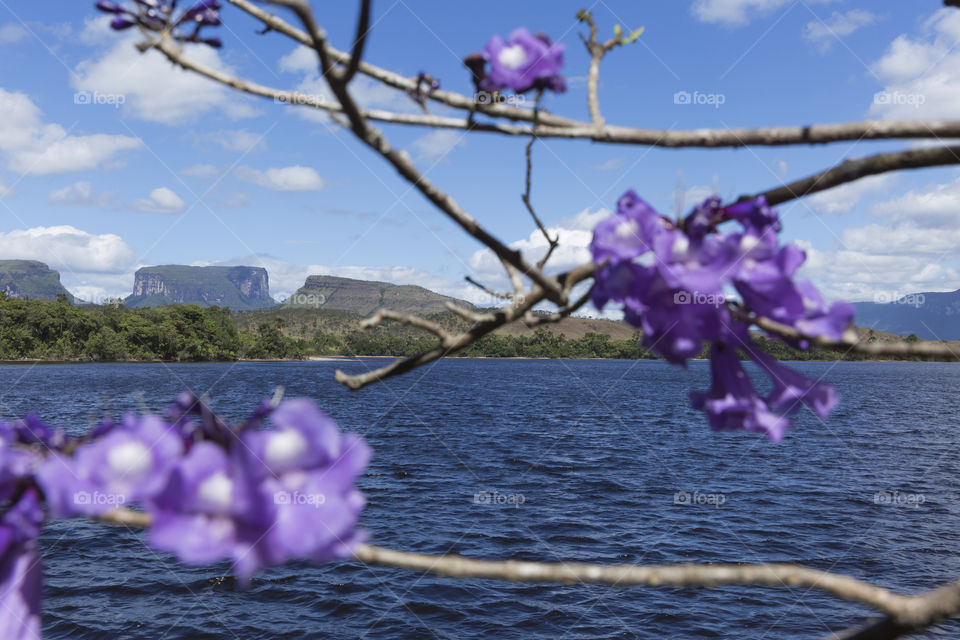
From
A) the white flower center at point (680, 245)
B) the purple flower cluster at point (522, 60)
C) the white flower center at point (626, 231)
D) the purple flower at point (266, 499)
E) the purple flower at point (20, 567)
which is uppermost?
the purple flower cluster at point (522, 60)

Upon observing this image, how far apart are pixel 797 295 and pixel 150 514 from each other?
1047mm

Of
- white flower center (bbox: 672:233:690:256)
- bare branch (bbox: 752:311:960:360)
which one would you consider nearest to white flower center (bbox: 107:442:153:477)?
white flower center (bbox: 672:233:690:256)

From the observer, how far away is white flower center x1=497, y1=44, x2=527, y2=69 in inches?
60.4

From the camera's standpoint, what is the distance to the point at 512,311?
4.90 ft

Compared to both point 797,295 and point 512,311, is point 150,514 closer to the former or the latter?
point 512,311

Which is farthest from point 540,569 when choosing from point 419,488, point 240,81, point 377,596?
point 419,488

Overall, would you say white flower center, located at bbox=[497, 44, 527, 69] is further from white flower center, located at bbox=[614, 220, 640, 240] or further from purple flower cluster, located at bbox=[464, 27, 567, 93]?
white flower center, located at bbox=[614, 220, 640, 240]

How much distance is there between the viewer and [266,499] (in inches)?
29.5

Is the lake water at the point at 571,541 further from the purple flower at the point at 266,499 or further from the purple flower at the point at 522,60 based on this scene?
the purple flower at the point at 266,499

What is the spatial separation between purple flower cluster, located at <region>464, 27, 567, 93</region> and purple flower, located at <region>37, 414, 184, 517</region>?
1.10 meters

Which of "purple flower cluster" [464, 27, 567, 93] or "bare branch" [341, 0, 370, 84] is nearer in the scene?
"bare branch" [341, 0, 370, 84]

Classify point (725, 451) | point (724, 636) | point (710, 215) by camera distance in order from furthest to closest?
point (725, 451), point (724, 636), point (710, 215)

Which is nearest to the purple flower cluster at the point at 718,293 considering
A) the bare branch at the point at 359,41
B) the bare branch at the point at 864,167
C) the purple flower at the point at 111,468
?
the bare branch at the point at 864,167

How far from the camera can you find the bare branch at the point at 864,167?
1278mm
